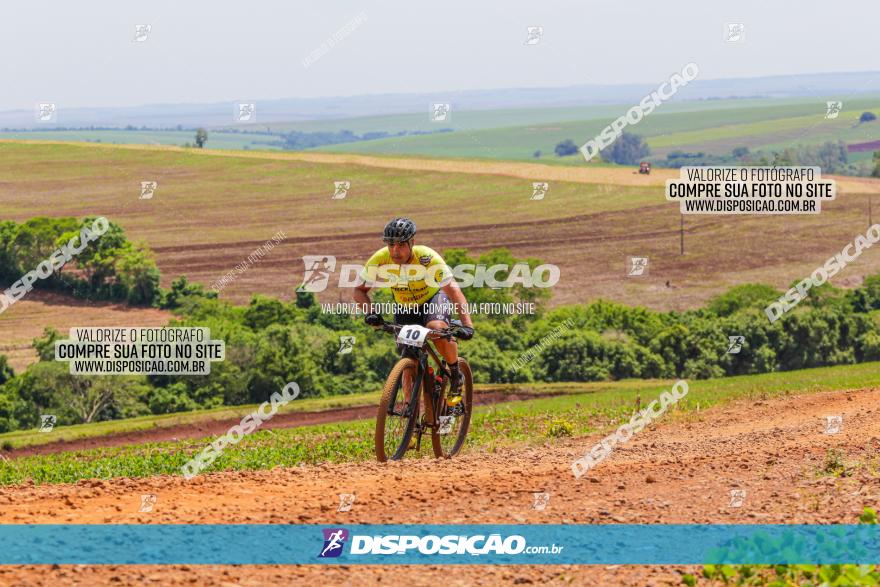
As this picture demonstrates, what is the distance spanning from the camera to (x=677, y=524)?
834 centimetres

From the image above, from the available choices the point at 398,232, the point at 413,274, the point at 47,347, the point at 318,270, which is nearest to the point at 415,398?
the point at 413,274

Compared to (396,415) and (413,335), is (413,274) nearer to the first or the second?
(413,335)

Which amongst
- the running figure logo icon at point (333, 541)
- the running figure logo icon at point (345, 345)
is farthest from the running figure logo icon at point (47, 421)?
the running figure logo icon at point (333, 541)

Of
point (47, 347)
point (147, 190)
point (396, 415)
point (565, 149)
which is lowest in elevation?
point (47, 347)

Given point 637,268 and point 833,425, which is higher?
point 637,268

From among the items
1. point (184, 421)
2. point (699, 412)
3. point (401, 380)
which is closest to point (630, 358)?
point (184, 421)

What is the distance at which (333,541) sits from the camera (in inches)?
310

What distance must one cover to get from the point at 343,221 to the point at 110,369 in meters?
58.8

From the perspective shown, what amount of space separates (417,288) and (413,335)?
24.2 inches

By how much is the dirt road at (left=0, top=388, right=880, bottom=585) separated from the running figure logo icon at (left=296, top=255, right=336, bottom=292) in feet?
171

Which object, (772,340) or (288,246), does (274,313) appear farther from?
(288,246)

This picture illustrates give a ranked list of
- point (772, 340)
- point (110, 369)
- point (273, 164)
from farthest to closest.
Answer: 1. point (273, 164)
2. point (772, 340)
3. point (110, 369)

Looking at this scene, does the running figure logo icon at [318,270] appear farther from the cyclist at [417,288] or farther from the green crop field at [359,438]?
the cyclist at [417,288]

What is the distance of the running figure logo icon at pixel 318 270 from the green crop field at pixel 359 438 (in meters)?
37.0
